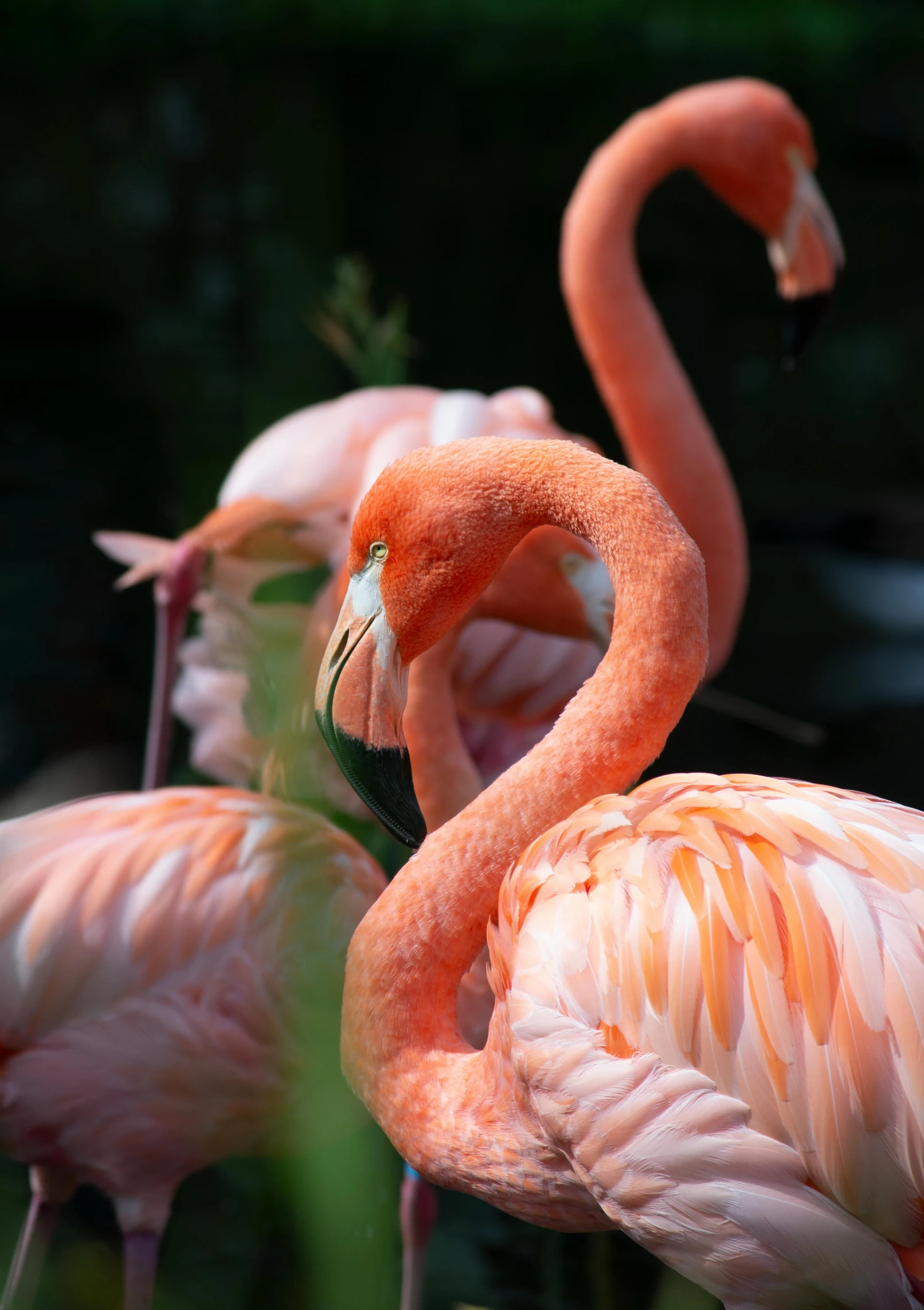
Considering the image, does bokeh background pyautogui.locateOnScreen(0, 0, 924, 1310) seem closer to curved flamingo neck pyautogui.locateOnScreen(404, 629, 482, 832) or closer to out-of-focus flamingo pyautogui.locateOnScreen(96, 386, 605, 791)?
out-of-focus flamingo pyautogui.locateOnScreen(96, 386, 605, 791)

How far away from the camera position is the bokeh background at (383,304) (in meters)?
0.80

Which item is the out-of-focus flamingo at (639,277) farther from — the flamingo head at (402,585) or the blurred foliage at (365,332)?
the flamingo head at (402,585)

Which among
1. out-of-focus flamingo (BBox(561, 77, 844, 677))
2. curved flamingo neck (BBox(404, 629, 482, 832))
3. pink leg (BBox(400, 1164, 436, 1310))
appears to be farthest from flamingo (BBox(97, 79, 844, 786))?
pink leg (BBox(400, 1164, 436, 1310))

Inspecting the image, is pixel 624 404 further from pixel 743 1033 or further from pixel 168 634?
pixel 743 1033

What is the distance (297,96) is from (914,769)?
11.1 feet

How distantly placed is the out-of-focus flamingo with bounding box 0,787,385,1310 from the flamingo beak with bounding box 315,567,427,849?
22cm

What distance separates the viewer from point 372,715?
1.35m

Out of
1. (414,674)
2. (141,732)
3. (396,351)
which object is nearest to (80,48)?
(141,732)

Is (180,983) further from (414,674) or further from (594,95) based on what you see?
(594,95)

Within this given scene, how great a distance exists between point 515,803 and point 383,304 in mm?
4668

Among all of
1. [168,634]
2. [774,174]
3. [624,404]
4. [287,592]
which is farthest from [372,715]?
[774,174]

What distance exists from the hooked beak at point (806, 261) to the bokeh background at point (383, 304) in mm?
757

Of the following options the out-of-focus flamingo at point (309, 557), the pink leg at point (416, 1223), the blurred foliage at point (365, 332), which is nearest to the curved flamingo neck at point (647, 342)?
the out-of-focus flamingo at point (309, 557)

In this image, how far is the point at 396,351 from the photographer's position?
6.85ft
